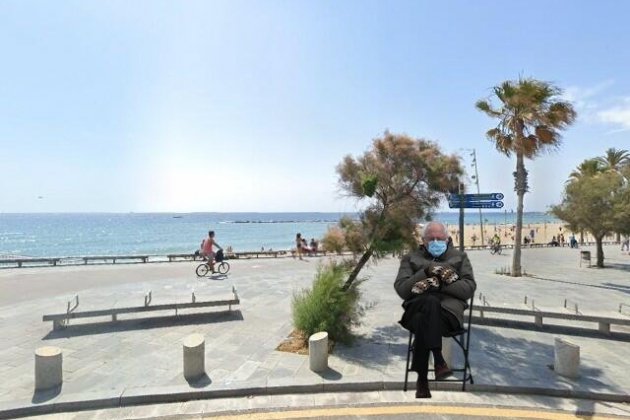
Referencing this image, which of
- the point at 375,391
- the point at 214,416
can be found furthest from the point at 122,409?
the point at 375,391

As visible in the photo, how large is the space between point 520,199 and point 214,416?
16.8m

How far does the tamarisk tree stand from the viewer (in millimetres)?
7223

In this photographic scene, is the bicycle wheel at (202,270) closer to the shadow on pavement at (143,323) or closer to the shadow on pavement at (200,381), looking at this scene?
the shadow on pavement at (143,323)

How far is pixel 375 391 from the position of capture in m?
5.21

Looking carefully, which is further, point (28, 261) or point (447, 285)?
point (28, 261)

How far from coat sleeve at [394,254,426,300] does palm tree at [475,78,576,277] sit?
53.2 ft

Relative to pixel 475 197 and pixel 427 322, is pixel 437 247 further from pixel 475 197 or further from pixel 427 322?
pixel 475 197

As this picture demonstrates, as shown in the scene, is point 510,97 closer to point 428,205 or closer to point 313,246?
point 428,205

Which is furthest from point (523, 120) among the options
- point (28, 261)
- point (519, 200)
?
point (28, 261)

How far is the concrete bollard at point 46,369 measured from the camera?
5.04m

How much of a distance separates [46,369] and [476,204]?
797 centimetres

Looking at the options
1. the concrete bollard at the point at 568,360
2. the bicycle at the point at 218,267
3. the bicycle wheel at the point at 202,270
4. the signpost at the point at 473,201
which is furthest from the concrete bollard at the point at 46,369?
the bicycle wheel at the point at 202,270

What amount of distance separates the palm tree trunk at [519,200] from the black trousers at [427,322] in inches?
651

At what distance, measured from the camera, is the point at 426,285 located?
2.26m
